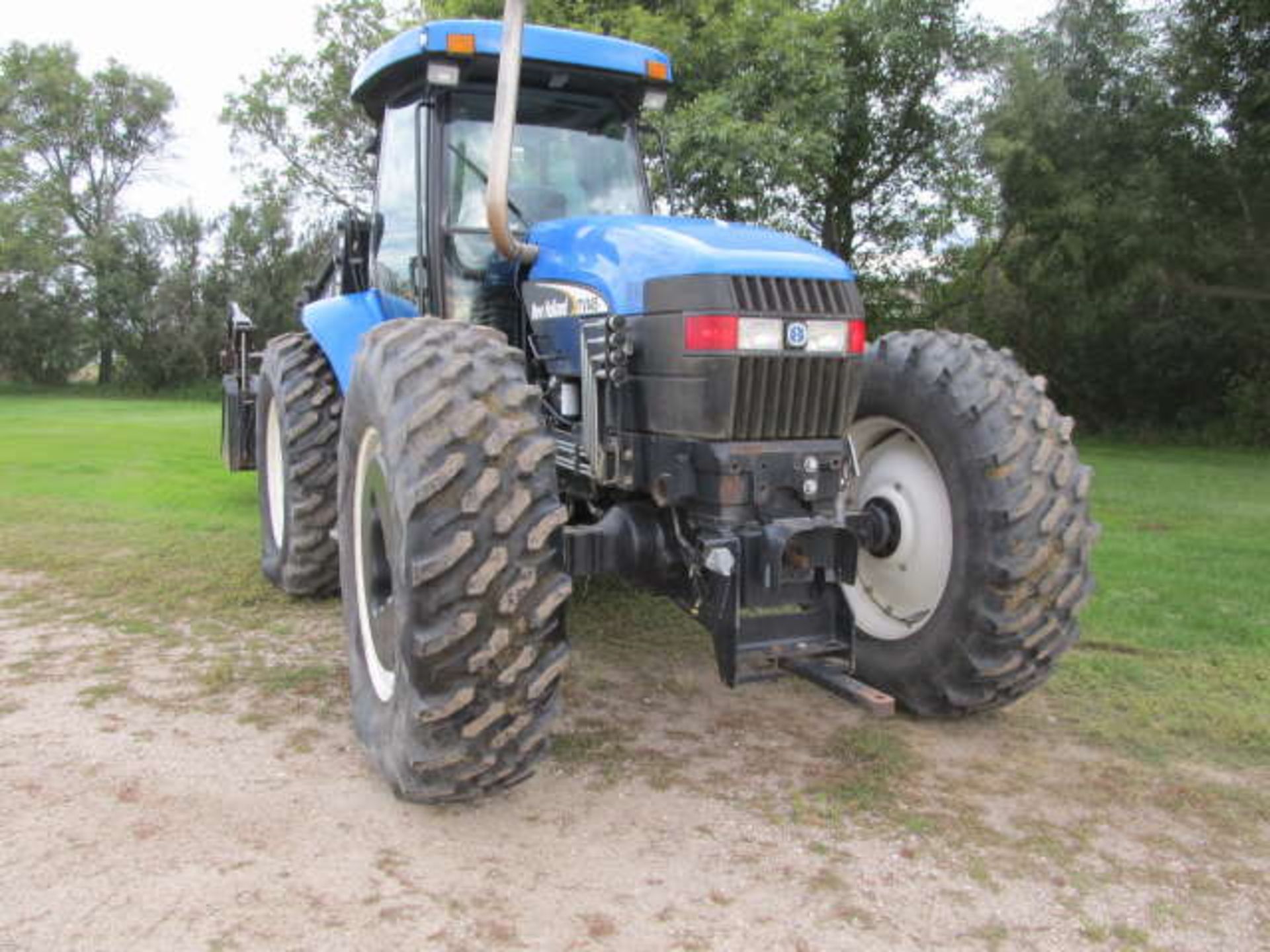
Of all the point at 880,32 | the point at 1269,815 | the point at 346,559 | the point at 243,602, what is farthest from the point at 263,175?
the point at 1269,815

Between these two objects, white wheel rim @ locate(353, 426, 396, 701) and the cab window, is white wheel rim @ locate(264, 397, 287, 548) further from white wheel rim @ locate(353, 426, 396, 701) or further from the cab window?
white wheel rim @ locate(353, 426, 396, 701)

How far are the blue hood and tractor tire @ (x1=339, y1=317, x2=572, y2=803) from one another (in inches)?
22.1

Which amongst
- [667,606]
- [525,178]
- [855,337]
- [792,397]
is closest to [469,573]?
[792,397]

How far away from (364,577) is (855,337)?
6.30 feet

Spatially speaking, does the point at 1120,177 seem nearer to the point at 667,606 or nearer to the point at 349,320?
the point at 667,606

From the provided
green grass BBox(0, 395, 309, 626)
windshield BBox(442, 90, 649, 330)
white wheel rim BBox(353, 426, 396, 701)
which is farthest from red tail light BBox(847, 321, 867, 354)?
green grass BBox(0, 395, 309, 626)

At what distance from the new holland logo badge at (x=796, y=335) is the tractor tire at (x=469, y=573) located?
2.72 ft

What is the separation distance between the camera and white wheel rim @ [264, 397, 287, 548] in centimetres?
609

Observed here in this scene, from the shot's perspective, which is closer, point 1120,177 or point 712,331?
point 712,331

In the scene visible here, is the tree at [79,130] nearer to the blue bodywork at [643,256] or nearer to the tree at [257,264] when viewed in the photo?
the tree at [257,264]

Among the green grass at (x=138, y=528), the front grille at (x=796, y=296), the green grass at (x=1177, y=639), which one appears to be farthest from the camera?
the green grass at (x=138, y=528)

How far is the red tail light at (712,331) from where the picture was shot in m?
3.39

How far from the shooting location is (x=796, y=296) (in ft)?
11.7

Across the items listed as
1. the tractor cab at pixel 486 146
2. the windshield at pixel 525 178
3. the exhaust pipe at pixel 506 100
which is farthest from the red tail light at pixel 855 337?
the windshield at pixel 525 178
